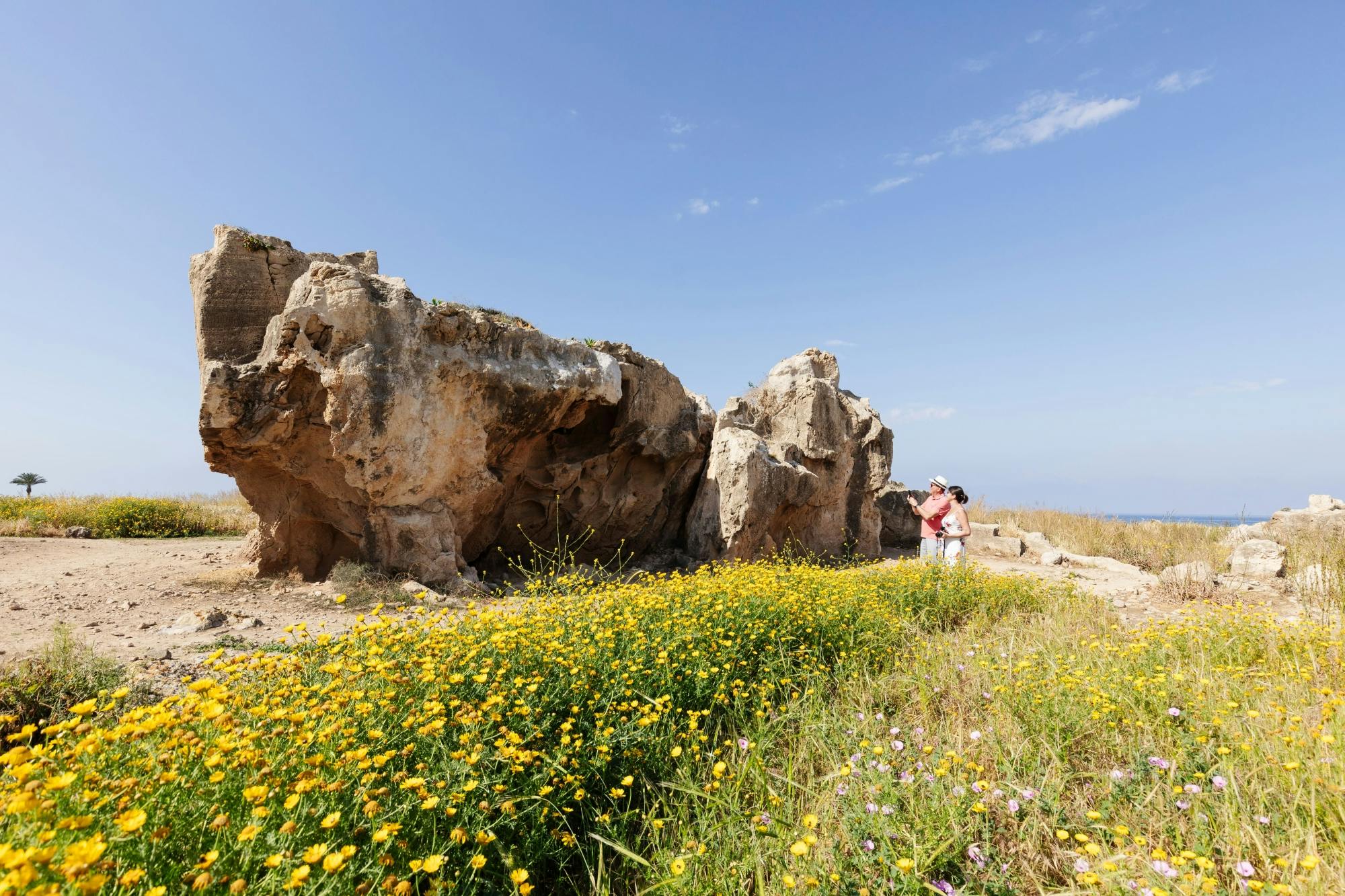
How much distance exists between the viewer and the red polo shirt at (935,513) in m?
10.6

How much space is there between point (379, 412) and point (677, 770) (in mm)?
6655

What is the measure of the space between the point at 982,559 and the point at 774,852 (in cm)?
1320

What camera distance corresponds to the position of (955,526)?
10.3m

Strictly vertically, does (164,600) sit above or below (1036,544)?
above

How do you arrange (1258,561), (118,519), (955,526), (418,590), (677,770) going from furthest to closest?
(118,519) < (1258,561) < (955,526) < (418,590) < (677,770)

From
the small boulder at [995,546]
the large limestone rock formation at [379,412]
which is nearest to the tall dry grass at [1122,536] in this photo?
the small boulder at [995,546]

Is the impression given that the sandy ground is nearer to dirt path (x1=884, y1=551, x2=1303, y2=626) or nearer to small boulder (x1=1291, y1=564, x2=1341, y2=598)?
dirt path (x1=884, y1=551, x2=1303, y2=626)

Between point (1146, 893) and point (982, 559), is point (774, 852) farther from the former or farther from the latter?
point (982, 559)

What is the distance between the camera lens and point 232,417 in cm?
862

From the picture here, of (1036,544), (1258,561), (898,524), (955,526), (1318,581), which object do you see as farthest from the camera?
(898,524)

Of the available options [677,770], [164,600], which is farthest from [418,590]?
[677,770]

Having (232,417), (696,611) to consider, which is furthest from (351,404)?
(696,611)

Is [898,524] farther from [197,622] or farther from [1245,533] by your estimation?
[197,622]

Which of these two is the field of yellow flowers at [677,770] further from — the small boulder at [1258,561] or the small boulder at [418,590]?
the small boulder at [1258,561]
